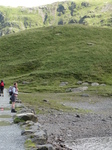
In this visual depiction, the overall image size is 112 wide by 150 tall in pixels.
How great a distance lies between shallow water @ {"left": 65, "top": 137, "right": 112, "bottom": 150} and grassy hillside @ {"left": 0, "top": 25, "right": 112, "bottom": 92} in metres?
54.1

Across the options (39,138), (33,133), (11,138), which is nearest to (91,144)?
(33,133)

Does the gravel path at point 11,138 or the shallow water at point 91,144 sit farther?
the shallow water at point 91,144

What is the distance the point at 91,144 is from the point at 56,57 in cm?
10343

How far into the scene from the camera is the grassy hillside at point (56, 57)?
95875 mm

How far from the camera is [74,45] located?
140000mm

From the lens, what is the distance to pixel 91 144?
2036 centimetres

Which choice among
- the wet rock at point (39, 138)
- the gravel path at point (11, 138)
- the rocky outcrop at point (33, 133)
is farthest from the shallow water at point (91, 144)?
the gravel path at point (11, 138)

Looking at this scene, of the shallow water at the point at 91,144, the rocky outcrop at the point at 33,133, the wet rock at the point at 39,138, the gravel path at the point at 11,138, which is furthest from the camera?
the shallow water at the point at 91,144

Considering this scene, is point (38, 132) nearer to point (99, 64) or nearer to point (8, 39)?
point (99, 64)

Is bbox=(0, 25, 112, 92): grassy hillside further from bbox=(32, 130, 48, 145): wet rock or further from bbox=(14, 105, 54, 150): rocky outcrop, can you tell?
bbox=(32, 130, 48, 145): wet rock

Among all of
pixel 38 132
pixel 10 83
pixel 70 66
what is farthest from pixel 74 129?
pixel 70 66

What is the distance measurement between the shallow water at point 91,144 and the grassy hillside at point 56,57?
54150 millimetres

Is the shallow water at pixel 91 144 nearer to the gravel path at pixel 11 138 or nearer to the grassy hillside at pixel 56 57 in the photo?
the gravel path at pixel 11 138

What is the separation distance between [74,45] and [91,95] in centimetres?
7774
